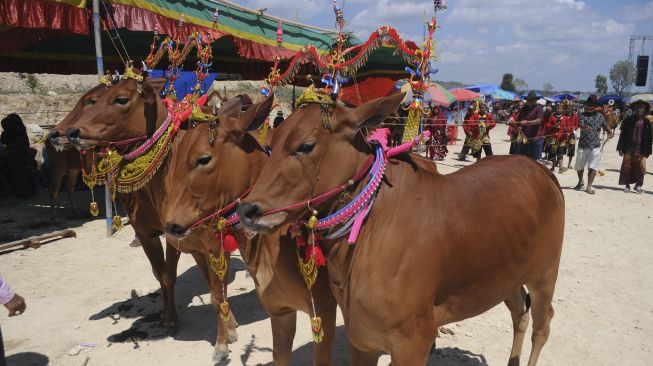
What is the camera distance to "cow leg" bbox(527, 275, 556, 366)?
3.13 meters

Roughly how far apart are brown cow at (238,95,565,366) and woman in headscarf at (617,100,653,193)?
10044 millimetres

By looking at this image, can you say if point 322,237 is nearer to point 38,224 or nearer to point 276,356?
point 276,356

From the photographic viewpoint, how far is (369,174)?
84.7 inches

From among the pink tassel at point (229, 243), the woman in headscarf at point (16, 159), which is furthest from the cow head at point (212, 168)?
the woman in headscarf at point (16, 159)

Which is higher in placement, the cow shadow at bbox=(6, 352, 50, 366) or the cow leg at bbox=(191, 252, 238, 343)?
the cow leg at bbox=(191, 252, 238, 343)

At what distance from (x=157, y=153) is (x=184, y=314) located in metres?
2.05

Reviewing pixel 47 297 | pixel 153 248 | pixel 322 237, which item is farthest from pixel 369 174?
pixel 47 297

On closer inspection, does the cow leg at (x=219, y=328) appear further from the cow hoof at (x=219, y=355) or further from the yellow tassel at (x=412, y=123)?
the yellow tassel at (x=412, y=123)

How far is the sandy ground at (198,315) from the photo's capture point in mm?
3873

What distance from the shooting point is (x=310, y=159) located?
80.6 inches

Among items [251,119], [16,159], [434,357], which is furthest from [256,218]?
[16,159]

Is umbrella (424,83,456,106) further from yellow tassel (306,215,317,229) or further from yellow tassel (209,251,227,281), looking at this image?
yellow tassel (306,215,317,229)

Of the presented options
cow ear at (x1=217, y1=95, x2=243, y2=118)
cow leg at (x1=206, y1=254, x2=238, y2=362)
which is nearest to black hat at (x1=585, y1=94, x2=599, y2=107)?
cow ear at (x1=217, y1=95, x2=243, y2=118)

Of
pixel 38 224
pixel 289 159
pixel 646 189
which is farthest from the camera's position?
pixel 646 189
